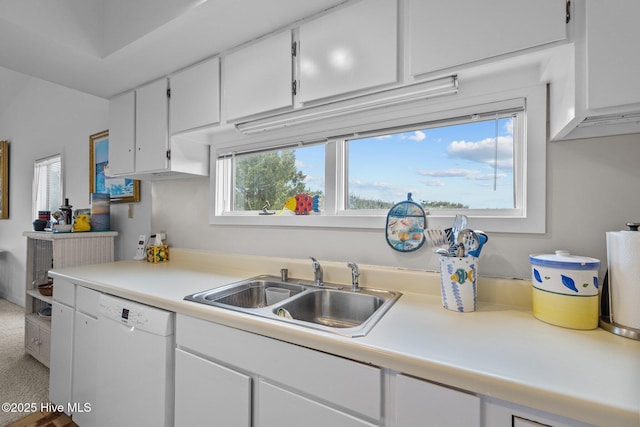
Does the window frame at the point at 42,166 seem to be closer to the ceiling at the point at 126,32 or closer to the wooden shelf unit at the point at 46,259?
the wooden shelf unit at the point at 46,259

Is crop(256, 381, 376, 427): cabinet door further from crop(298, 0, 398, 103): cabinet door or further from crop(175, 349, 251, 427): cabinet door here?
crop(298, 0, 398, 103): cabinet door

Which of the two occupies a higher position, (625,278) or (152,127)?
(152,127)

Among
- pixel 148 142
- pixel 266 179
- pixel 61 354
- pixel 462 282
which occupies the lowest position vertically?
pixel 61 354

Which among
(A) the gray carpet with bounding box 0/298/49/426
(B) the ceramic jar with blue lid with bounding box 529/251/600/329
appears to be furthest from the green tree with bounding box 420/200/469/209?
(A) the gray carpet with bounding box 0/298/49/426

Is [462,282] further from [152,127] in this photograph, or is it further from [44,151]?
[44,151]

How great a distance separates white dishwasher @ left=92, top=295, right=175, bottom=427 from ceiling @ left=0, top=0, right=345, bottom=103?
140cm

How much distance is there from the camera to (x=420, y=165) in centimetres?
151

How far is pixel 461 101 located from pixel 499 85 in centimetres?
15

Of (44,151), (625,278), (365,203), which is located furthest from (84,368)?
(44,151)

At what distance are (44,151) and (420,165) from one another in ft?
15.3

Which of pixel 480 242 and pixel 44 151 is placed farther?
pixel 44 151

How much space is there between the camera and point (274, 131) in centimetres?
182

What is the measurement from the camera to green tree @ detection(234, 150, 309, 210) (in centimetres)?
191

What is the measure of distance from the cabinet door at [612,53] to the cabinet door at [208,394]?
Answer: 55.0 inches
